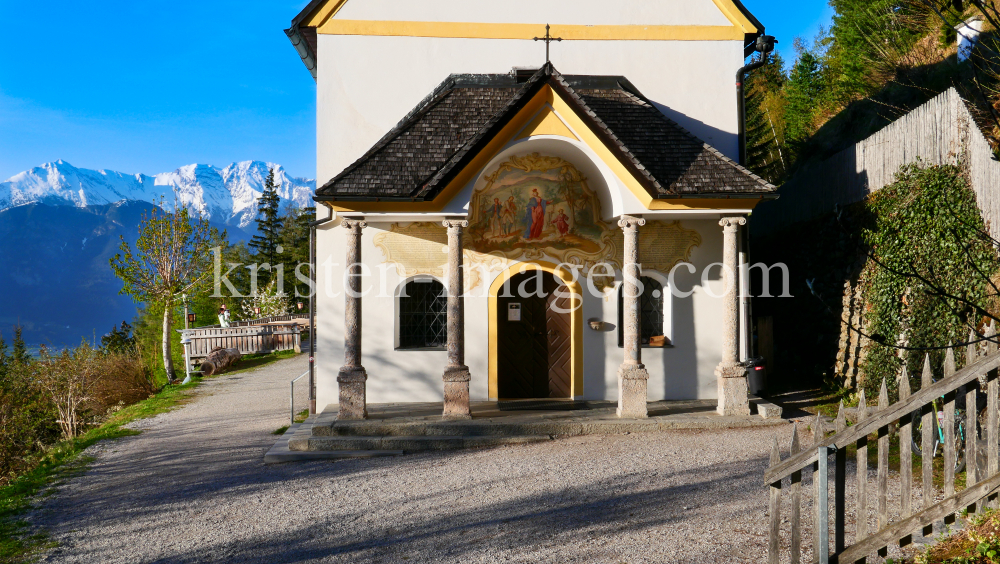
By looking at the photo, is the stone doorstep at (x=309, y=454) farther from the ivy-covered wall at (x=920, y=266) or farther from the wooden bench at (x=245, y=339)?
the wooden bench at (x=245, y=339)

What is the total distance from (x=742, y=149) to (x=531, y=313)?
16.6ft

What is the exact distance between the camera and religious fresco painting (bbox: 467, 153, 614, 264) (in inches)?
410

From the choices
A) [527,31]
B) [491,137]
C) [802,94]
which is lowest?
[491,137]

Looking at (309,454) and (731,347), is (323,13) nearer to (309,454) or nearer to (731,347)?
(309,454)

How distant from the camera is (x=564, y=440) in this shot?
344 inches

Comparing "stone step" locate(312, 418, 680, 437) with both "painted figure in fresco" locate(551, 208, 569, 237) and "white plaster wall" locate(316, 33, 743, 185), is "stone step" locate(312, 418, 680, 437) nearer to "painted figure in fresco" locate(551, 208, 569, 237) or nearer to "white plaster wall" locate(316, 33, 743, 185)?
"painted figure in fresco" locate(551, 208, 569, 237)

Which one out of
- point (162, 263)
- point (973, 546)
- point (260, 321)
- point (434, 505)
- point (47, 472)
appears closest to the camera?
point (973, 546)

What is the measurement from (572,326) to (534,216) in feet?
6.82

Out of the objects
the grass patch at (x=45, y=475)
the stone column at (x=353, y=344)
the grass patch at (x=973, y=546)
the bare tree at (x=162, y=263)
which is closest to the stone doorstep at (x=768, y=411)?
the grass patch at (x=973, y=546)

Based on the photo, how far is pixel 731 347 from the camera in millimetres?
9641

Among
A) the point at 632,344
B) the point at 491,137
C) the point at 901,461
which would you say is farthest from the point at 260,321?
the point at 901,461

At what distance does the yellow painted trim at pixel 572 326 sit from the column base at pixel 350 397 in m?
2.54

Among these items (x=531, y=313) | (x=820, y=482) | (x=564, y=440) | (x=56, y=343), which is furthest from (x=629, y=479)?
(x=56, y=343)

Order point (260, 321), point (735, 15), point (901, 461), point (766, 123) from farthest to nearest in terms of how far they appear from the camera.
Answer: point (766, 123), point (260, 321), point (735, 15), point (901, 461)
